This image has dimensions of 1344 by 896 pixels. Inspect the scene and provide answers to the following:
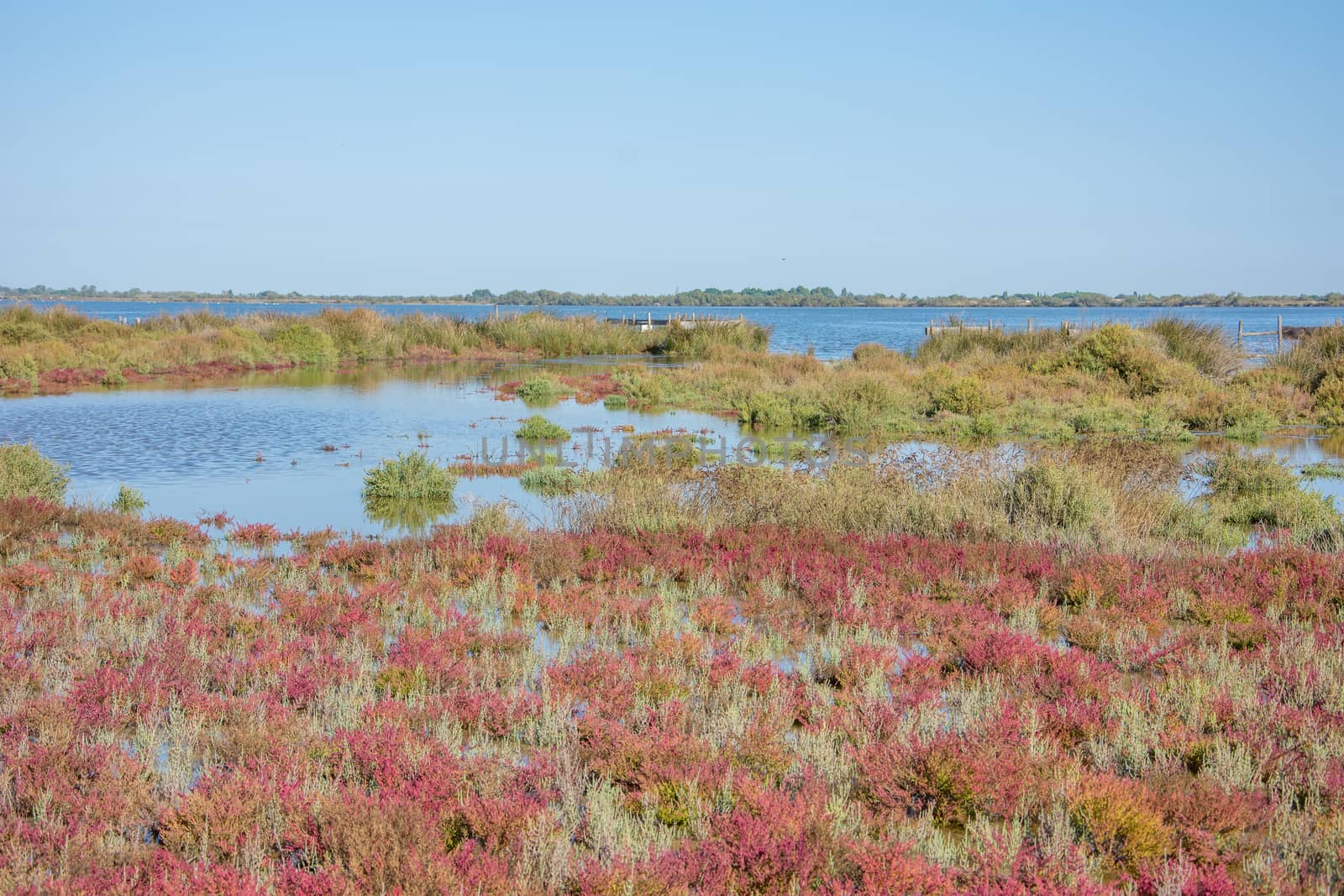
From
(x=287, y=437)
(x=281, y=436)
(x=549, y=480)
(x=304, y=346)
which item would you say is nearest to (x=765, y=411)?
(x=549, y=480)

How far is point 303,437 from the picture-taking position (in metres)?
21.1

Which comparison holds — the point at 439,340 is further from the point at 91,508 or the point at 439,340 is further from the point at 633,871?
the point at 633,871

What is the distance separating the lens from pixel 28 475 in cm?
1280

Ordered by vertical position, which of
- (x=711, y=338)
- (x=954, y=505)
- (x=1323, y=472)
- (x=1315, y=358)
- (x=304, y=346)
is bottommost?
(x=1323, y=472)

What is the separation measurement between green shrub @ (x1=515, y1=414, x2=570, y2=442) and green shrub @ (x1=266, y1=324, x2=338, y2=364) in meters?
23.5

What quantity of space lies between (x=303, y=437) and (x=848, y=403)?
11.2m

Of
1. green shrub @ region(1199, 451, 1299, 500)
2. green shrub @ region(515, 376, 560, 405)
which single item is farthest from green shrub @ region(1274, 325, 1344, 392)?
green shrub @ region(515, 376, 560, 405)

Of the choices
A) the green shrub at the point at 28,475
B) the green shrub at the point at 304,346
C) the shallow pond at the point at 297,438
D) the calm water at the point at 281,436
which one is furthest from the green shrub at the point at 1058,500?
the green shrub at the point at 304,346

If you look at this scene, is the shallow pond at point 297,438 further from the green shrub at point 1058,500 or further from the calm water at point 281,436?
the green shrub at point 1058,500

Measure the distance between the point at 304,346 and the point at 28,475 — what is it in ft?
98.9

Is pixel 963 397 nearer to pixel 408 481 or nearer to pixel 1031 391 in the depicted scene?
pixel 1031 391

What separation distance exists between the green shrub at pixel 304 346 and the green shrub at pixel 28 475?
2871 cm

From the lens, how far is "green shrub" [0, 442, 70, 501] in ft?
41.1

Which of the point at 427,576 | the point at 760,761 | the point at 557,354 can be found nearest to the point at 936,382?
the point at 427,576
